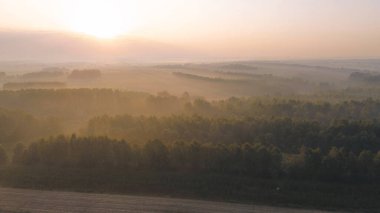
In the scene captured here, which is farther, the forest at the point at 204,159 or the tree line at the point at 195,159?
the tree line at the point at 195,159

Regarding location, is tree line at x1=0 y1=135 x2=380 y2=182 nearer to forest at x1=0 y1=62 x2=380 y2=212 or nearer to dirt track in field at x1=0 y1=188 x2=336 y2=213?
forest at x1=0 y1=62 x2=380 y2=212

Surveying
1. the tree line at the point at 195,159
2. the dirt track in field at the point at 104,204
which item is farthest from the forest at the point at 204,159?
the dirt track in field at the point at 104,204

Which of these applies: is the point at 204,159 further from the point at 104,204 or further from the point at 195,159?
the point at 104,204

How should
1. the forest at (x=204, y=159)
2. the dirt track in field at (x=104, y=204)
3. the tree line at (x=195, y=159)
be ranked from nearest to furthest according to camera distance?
1. the dirt track in field at (x=104, y=204)
2. the forest at (x=204, y=159)
3. the tree line at (x=195, y=159)

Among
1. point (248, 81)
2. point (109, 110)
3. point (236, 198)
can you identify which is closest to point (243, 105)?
point (109, 110)

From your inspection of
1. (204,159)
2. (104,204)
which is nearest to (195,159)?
(204,159)

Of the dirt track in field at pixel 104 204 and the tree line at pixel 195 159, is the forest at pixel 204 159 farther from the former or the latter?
the dirt track in field at pixel 104 204

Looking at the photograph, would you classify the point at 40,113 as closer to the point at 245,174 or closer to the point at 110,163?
the point at 110,163

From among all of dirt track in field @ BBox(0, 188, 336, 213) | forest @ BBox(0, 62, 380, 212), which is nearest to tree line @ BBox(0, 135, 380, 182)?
forest @ BBox(0, 62, 380, 212)
